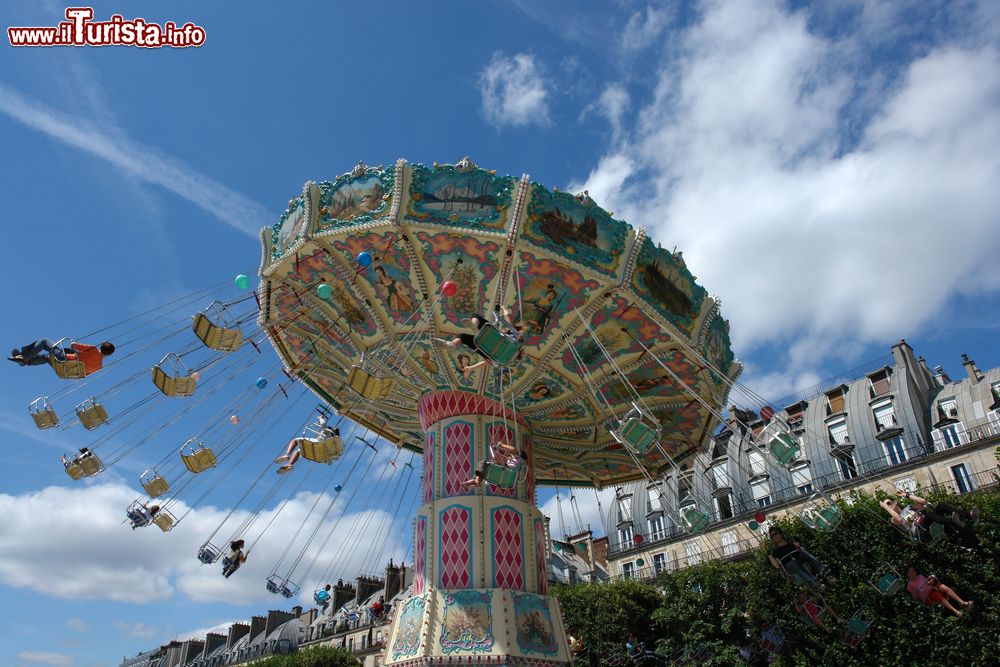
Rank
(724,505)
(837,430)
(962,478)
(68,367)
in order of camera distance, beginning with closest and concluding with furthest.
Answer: (68,367) → (962,478) → (837,430) → (724,505)

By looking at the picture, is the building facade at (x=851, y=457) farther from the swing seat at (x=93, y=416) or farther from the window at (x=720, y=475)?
the swing seat at (x=93, y=416)

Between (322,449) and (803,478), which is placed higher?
(803,478)

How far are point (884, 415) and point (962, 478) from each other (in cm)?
561

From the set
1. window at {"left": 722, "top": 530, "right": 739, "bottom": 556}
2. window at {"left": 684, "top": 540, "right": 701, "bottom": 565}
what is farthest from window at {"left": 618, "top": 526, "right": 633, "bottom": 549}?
window at {"left": 722, "top": 530, "right": 739, "bottom": 556}

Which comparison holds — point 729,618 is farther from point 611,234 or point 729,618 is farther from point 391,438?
point 611,234

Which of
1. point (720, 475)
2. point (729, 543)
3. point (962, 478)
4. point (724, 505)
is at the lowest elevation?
point (729, 543)

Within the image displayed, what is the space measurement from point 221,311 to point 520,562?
717 centimetres

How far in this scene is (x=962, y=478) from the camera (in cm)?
3059

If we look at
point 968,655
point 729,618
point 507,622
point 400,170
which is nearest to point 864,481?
point 729,618

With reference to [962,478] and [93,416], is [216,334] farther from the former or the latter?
[962,478]

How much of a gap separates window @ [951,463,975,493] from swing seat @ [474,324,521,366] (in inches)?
1114

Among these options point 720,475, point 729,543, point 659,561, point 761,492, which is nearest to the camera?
point 729,543

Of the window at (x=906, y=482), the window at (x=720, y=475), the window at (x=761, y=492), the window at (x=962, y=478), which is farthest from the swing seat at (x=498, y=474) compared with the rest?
Result: the window at (x=720, y=475)

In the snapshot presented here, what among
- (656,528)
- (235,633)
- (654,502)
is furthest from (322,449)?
(235,633)
